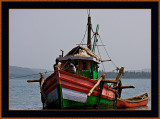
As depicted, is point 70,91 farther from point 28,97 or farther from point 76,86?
point 28,97

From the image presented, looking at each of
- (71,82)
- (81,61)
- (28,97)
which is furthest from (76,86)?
(28,97)

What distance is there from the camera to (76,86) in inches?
730

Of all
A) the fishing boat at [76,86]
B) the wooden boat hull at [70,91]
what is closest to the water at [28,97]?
the fishing boat at [76,86]

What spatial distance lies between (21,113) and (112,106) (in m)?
11.8

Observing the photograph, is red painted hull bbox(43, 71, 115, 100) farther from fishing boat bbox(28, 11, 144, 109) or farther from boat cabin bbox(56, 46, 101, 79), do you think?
boat cabin bbox(56, 46, 101, 79)

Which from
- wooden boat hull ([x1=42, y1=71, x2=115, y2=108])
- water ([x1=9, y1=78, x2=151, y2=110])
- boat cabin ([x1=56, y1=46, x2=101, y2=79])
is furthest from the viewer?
water ([x1=9, y1=78, x2=151, y2=110])

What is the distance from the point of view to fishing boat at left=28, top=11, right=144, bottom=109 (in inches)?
722

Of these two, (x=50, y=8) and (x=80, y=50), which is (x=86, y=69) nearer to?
(x=80, y=50)

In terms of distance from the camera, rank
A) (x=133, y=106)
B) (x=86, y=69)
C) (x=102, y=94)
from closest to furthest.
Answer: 1. (x=102, y=94)
2. (x=86, y=69)
3. (x=133, y=106)

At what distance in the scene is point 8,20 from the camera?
14.2m

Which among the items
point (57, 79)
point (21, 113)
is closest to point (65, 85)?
point (57, 79)

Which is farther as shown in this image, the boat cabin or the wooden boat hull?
the boat cabin

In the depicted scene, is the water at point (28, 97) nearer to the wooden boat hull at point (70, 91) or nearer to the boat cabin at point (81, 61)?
the boat cabin at point (81, 61)

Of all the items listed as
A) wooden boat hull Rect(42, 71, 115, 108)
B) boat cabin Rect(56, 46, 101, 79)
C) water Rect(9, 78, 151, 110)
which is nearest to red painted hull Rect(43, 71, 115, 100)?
wooden boat hull Rect(42, 71, 115, 108)
